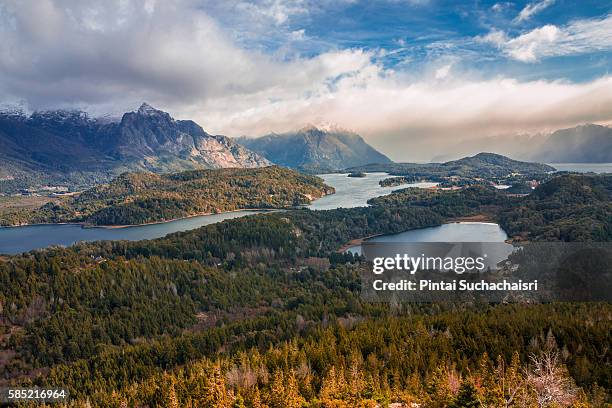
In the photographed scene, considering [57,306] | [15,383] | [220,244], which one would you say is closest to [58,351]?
[15,383]

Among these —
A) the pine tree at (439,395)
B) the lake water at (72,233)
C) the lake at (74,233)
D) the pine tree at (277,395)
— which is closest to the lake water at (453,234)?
the lake at (74,233)

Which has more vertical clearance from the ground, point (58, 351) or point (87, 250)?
point (87, 250)

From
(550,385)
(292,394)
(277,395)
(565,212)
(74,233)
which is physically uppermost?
(550,385)

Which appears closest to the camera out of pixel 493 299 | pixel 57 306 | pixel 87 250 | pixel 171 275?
pixel 493 299

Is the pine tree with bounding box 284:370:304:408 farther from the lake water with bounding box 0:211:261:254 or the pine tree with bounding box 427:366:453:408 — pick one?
the lake water with bounding box 0:211:261:254

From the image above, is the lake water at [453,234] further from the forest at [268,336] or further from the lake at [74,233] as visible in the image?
the forest at [268,336]

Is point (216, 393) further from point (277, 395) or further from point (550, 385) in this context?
point (550, 385)

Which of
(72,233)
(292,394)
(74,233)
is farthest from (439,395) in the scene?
(72,233)

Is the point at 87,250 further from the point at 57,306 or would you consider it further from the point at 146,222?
the point at 146,222
